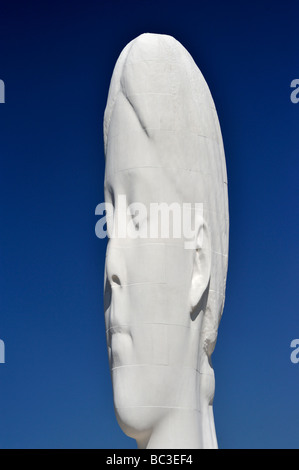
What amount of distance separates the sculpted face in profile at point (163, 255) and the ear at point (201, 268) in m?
0.02

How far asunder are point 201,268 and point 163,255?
775mm

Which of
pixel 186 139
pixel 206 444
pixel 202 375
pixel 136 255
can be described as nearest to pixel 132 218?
pixel 136 255

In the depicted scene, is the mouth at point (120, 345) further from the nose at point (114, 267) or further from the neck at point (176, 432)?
the neck at point (176, 432)

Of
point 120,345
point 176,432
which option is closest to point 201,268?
point 120,345

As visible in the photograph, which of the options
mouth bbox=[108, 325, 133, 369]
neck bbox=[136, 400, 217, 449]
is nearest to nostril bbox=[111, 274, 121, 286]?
mouth bbox=[108, 325, 133, 369]

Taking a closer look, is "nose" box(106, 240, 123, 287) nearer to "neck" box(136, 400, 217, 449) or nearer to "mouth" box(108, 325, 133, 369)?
"mouth" box(108, 325, 133, 369)

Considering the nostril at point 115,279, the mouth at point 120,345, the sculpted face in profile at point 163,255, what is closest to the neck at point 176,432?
the sculpted face in profile at point 163,255

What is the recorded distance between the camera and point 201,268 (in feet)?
47.6

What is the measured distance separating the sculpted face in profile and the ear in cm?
2

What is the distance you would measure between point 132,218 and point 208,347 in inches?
92.8

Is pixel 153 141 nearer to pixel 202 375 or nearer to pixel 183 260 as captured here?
pixel 183 260

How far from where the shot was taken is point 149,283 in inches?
551

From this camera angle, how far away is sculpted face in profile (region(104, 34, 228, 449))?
13812mm

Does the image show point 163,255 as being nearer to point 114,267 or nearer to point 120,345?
point 114,267
